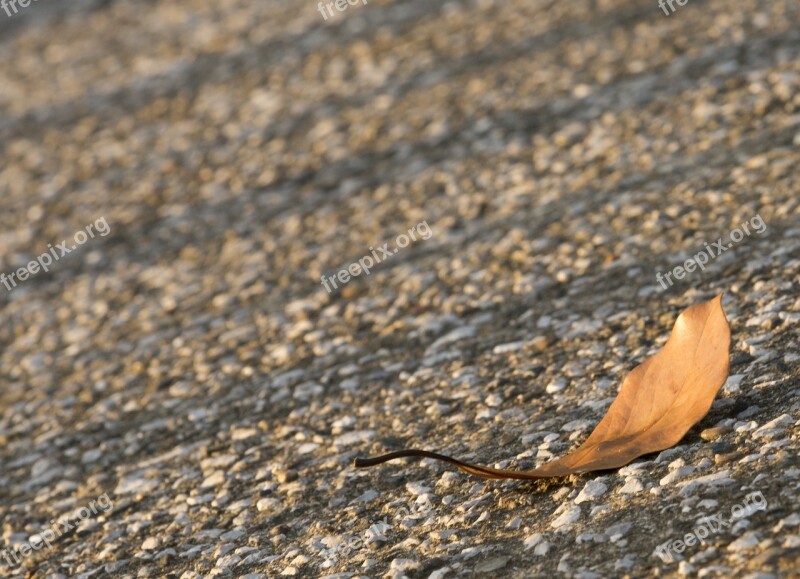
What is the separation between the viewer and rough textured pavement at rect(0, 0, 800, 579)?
3230 mm

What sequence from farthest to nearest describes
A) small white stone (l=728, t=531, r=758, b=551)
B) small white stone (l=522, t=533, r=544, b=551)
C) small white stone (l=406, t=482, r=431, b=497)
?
small white stone (l=406, t=482, r=431, b=497), small white stone (l=522, t=533, r=544, b=551), small white stone (l=728, t=531, r=758, b=551)

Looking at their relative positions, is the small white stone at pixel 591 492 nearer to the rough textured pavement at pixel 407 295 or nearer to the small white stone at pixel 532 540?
the rough textured pavement at pixel 407 295

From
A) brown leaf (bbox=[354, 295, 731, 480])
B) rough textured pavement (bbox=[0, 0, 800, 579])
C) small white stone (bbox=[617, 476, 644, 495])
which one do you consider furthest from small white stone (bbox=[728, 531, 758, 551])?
brown leaf (bbox=[354, 295, 731, 480])

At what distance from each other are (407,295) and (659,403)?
2.01 m

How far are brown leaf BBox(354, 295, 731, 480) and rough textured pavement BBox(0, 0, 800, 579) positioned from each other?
7 cm

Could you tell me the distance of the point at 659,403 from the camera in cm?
331

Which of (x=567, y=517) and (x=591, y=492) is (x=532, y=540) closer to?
(x=567, y=517)

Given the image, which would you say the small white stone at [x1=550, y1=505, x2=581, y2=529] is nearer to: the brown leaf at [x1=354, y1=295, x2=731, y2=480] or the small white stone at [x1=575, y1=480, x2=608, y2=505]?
the small white stone at [x1=575, y1=480, x2=608, y2=505]

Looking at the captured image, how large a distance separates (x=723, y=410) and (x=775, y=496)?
554mm

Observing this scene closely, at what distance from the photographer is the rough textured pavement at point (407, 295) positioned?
3230 millimetres

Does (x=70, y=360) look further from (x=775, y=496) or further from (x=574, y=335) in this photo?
(x=775, y=496)

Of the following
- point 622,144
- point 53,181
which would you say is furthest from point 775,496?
point 53,181

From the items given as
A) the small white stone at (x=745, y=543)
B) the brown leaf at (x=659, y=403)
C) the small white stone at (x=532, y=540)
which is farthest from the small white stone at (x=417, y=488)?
the small white stone at (x=745, y=543)

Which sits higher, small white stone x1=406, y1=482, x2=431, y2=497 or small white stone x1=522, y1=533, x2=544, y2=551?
small white stone x1=406, y1=482, x2=431, y2=497
